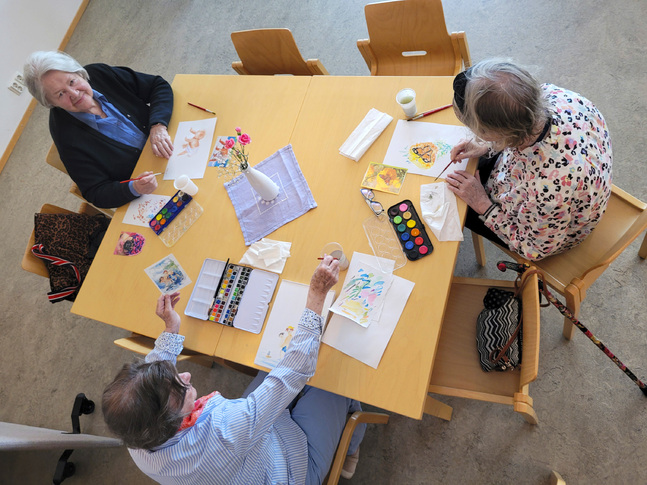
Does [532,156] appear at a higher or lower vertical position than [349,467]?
higher

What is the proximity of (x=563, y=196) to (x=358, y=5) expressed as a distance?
2.31 m

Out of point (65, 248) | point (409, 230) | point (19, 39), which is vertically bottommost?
point (409, 230)

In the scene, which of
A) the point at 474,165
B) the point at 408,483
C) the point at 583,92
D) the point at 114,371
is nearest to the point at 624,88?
the point at 583,92

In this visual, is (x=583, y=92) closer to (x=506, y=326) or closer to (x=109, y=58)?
(x=506, y=326)

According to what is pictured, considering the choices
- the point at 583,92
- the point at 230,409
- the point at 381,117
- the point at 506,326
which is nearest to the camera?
the point at 230,409

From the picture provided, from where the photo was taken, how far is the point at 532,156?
1.32 m

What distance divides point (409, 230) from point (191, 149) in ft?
3.60

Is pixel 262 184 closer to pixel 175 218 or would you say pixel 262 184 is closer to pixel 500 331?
pixel 175 218

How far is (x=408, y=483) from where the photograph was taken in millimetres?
1890

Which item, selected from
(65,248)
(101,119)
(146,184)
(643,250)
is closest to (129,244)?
(146,184)

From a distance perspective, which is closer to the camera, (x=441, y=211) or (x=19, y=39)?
(x=441, y=211)

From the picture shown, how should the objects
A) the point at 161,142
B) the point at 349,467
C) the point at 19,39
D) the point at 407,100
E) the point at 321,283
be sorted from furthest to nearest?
the point at 19,39
the point at 161,142
the point at 349,467
the point at 407,100
the point at 321,283

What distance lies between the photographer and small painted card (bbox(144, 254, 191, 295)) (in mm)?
1713

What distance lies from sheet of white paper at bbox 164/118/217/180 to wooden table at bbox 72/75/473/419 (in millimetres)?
49
